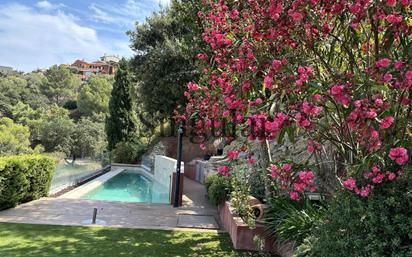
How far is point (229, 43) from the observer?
507 cm

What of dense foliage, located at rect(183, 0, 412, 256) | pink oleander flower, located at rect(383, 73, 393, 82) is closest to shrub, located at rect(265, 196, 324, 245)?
dense foliage, located at rect(183, 0, 412, 256)

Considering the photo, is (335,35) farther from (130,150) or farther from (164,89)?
(130,150)

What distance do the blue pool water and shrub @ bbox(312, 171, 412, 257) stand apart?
1088 cm

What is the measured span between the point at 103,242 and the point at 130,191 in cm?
1086

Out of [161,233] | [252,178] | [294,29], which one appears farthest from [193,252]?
[294,29]

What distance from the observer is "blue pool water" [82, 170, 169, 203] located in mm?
15219

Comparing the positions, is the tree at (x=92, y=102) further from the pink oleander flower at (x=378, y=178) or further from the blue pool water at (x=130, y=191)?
the pink oleander flower at (x=378, y=178)

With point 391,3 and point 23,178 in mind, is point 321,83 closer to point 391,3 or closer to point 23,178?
point 391,3

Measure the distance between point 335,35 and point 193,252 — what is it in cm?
464

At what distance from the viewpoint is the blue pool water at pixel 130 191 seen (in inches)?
599

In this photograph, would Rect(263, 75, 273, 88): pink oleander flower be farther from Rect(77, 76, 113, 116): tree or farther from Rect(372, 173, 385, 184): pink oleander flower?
Rect(77, 76, 113, 116): tree

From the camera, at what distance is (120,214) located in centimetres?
1002

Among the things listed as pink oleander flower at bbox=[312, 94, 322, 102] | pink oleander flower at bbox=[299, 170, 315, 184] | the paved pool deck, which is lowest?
the paved pool deck

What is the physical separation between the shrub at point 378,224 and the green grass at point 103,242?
3604 mm
